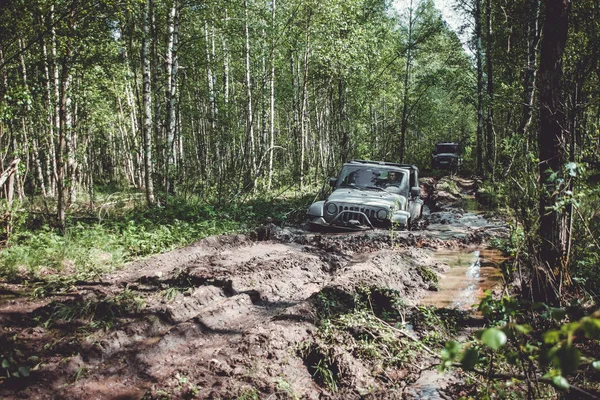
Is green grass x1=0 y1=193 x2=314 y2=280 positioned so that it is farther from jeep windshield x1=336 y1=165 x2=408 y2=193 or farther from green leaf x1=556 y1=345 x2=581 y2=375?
green leaf x1=556 y1=345 x2=581 y2=375

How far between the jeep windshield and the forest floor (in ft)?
8.32

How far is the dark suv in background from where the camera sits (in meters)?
25.2

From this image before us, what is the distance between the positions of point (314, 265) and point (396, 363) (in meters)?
3.12

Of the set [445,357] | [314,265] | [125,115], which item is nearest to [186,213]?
[314,265]

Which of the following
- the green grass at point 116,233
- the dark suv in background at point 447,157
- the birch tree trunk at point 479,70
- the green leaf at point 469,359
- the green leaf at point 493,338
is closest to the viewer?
the green leaf at point 493,338

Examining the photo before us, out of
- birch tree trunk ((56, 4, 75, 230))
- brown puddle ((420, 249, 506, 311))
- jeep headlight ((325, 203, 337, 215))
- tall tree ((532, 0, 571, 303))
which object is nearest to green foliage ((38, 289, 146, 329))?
birch tree trunk ((56, 4, 75, 230))

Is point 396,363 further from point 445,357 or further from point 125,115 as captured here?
point 125,115

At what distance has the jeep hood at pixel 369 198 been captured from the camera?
859 centimetres

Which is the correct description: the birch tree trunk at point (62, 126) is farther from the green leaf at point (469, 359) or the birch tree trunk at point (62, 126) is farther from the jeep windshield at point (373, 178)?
the green leaf at point (469, 359)

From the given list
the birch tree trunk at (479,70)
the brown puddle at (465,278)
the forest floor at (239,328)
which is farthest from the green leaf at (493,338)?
the birch tree trunk at (479,70)

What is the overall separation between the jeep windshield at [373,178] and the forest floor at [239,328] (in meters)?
2.53

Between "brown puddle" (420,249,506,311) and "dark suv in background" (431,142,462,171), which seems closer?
"brown puddle" (420,249,506,311)

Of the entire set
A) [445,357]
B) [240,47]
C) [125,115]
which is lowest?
[445,357]

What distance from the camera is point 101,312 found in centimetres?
466
